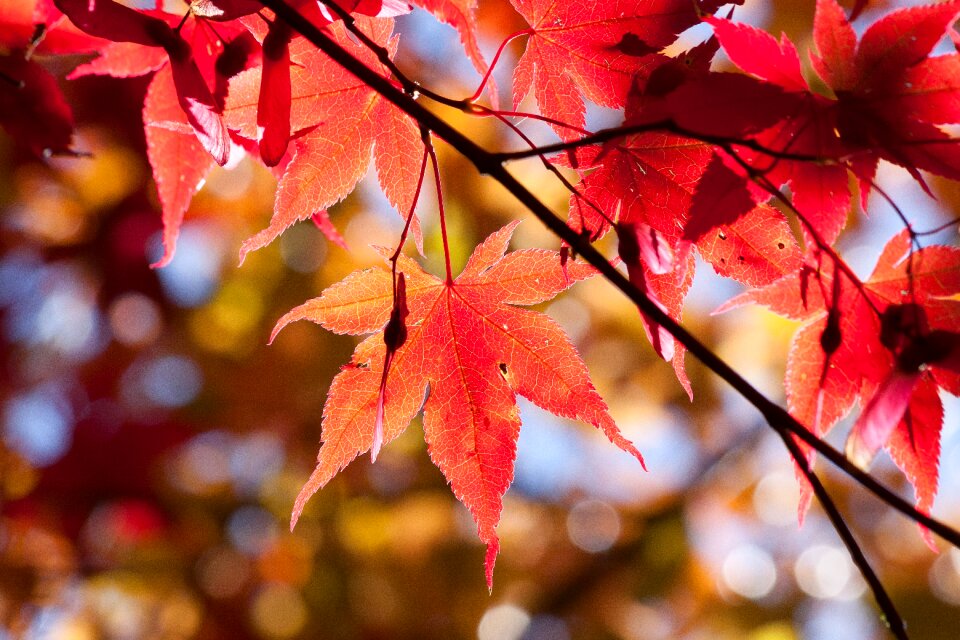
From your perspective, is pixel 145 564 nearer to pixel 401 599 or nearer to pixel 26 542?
pixel 26 542

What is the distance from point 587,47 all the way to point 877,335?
0.43 m

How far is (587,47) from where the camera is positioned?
76 centimetres

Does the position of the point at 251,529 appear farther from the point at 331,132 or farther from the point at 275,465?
the point at 331,132

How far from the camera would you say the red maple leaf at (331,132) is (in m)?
0.76

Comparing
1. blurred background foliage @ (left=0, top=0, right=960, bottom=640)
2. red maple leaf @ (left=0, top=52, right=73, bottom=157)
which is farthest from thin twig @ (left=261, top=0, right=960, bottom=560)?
Result: blurred background foliage @ (left=0, top=0, right=960, bottom=640)

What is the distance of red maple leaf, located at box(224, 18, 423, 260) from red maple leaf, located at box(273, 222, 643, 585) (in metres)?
0.09

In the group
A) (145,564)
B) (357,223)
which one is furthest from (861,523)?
(145,564)

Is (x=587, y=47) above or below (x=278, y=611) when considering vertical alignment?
above

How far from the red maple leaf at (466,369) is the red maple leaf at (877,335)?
0.21 m

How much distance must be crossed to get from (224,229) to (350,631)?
1786 mm

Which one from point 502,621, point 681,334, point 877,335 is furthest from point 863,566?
point 502,621

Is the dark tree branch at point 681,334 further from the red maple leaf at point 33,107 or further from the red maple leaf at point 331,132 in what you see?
the red maple leaf at point 33,107

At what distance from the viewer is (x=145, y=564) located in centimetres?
301

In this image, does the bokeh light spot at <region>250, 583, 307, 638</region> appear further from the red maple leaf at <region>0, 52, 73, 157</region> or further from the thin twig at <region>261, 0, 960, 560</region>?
→ the thin twig at <region>261, 0, 960, 560</region>
